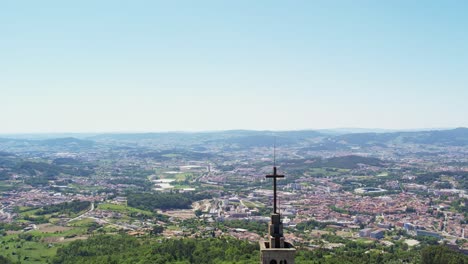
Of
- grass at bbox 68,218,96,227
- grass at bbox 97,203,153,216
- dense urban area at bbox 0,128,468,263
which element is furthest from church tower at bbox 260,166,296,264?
grass at bbox 97,203,153,216

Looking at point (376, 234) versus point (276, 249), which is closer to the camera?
point (276, 249)

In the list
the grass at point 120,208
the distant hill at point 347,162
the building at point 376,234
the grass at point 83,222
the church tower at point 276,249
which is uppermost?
the church tower at point 276,249

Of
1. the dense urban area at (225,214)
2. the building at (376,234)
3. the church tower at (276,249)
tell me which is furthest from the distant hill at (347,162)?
the church tower at (276,249)

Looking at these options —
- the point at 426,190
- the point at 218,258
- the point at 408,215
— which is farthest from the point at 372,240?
the point at 426,190

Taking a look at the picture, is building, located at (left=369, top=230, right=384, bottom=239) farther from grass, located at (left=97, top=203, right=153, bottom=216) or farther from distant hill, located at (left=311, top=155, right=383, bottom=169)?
distant hill, located at (left=311, top=155, right=383, bottom=169)

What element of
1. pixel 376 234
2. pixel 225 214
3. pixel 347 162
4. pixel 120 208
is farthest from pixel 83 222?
pixel 347 162

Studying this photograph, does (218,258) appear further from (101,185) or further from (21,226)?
(101,185)

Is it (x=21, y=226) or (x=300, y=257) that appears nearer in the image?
(x=300, y=257)

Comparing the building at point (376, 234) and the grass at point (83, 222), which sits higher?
the building at point (376, 234)

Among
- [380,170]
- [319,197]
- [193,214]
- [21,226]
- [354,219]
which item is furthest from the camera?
[380,170]

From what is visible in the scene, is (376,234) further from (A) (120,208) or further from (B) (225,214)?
(A) (120,208)

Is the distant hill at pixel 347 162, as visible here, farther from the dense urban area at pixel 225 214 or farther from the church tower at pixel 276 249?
the church tower at pixel 276 249
